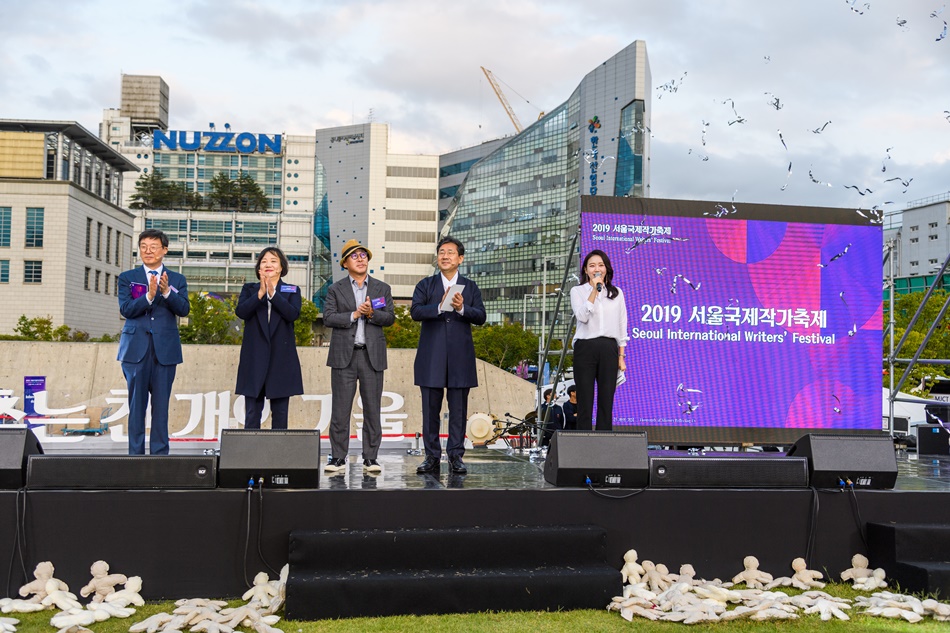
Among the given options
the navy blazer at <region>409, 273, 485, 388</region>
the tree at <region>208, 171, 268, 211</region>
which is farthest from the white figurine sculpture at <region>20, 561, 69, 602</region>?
the tree at <region>208, 171, 268, 211</region>

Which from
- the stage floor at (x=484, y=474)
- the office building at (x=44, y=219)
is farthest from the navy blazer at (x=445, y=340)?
the office building at (x=44, y=219)

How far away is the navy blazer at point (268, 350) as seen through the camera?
16.0 ft

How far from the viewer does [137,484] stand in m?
3.86

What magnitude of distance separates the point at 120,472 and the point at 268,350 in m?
1.29

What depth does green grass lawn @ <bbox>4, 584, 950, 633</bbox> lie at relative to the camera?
3334 millimetres

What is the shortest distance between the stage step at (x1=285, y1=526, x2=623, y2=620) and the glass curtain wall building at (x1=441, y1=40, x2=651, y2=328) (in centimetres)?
5414

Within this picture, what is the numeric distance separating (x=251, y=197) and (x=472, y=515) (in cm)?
9334

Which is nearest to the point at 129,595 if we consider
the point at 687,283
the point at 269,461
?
the point at 269,461

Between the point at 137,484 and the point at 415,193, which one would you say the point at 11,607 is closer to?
the point at 137,484

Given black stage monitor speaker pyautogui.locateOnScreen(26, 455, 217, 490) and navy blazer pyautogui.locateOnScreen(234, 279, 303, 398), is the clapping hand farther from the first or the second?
black stage monitor speaker pyautogui.locateOnScreen(26, 455, 217, 490)

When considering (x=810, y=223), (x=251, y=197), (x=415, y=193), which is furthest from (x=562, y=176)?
(x=810, y=223)

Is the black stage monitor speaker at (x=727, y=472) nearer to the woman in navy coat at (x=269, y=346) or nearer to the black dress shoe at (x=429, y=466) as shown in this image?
the black dress shoe at (x=429, y=466)

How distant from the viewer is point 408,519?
3992mm

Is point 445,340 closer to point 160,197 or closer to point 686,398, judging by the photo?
point 686,398
